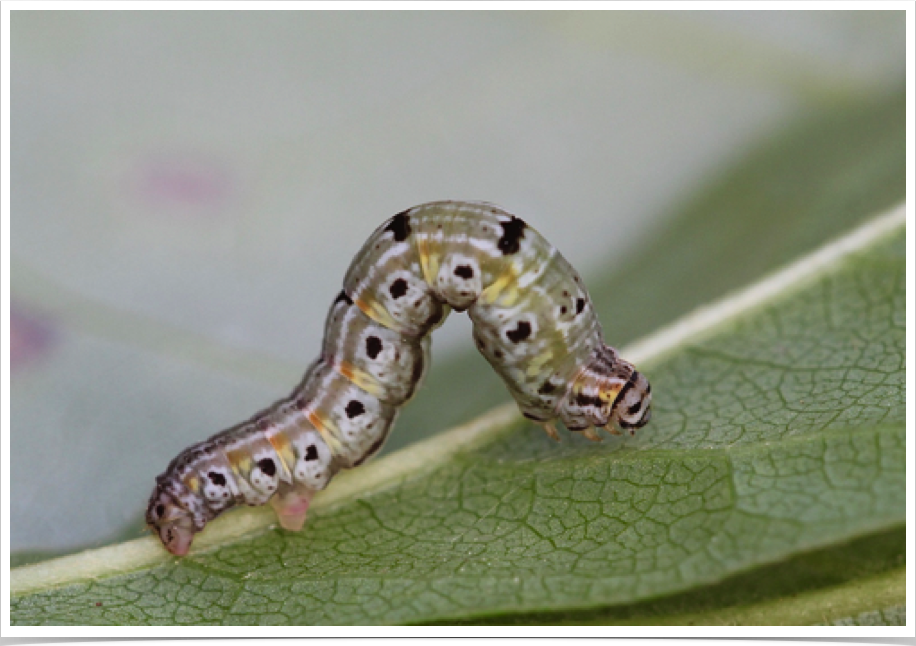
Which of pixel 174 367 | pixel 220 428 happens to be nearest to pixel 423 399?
pixel 220 428

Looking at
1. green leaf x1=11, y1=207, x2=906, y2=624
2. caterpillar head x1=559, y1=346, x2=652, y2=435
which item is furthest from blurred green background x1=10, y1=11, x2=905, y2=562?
caterpillar head x1=559, y1=346, x2=652, y2=435

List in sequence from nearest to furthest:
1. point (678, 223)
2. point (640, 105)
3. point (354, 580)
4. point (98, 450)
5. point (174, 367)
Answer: point (354, 580) → point (98, 450) → point (174, 367) → point (678, 223) → point (640, 105)

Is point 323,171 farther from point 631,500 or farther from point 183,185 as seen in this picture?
point 631,500

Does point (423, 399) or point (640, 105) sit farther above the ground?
point (640, 105)

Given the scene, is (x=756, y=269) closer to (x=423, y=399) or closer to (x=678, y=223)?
(x=678, y=223)

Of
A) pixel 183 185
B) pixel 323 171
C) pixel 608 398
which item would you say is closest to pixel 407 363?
pixel 608 398

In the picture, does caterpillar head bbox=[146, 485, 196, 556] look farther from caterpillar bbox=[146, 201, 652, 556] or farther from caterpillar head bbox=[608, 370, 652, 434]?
caterpillar head bbox=[608, 370, 652, 434]
